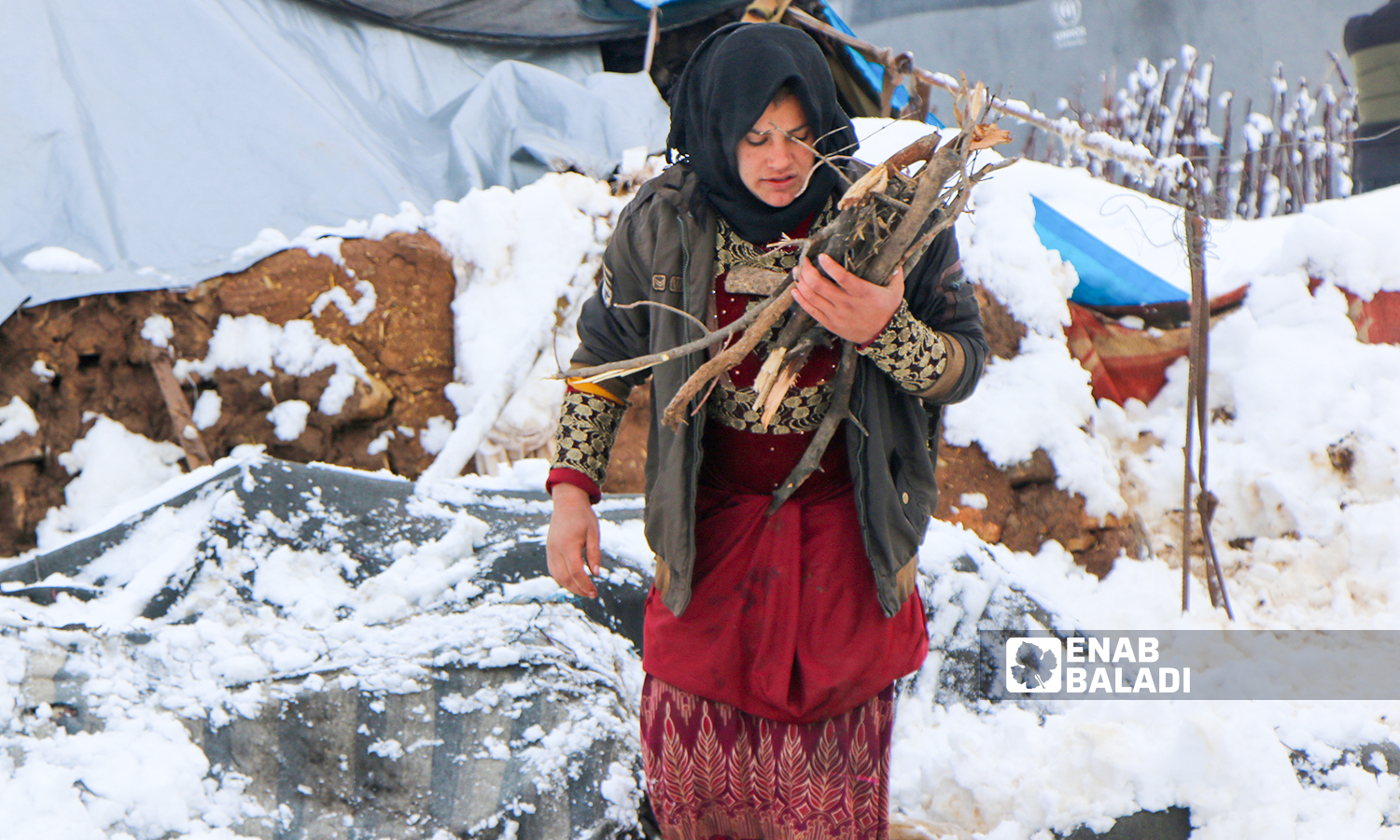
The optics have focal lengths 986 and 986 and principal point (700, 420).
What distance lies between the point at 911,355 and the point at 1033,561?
6.77 ft

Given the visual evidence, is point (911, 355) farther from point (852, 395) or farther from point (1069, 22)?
point (1069, 22)

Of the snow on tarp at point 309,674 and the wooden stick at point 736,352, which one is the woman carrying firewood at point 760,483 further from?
the snow on tarp at point 309,674

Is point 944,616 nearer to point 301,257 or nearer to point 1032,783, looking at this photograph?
point 1032,783

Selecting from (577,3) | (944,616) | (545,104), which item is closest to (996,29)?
(577,3)

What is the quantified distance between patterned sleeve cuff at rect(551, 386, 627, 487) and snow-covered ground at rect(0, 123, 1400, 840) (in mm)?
595

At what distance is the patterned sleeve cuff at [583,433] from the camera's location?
4.91 feet

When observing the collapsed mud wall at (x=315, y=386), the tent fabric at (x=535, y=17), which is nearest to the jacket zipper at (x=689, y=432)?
the collapsed mud wall at (x=315, y=386)

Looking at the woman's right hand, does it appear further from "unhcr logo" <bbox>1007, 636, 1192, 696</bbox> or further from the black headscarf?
"unhcr logo" <bbox>1007, 636, 1192, 696</bbox>

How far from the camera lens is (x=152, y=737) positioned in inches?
66.9

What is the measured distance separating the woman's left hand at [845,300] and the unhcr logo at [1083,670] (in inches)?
53.2

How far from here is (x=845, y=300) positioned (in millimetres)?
1131

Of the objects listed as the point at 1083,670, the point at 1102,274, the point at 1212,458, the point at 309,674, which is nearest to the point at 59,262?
the point at 309,674

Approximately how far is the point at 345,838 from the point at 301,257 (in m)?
2.03

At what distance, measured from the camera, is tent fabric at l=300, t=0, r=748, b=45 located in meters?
4.24
